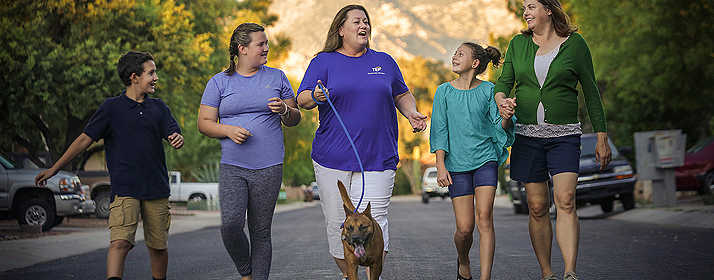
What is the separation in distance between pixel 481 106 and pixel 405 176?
211ft

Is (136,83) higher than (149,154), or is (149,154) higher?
(136,83)

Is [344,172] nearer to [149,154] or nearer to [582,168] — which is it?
[149,154]

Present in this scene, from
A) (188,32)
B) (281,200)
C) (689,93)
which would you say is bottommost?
(281,200)

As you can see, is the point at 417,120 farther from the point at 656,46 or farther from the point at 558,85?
the point at 656,46

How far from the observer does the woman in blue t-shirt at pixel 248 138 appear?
5793mm

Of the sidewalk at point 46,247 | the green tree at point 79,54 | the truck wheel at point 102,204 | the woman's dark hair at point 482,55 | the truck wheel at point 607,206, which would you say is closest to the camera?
the woman's dark hair at point 482,55

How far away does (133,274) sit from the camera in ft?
28.9

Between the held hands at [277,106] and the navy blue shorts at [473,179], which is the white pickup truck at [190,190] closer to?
the navy blue shorts at [473,179]

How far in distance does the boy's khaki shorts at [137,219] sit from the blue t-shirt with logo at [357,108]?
1180mm

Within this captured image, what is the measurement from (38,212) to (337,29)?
1304cm

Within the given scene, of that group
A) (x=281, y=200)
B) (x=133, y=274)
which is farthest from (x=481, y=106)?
(x=281, y=200)

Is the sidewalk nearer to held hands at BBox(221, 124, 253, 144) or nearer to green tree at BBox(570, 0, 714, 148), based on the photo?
held hands at BBox(221, 124, 253, 144)

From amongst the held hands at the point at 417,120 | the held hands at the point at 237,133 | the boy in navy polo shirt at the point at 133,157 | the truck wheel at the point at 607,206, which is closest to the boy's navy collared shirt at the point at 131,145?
the boy in navy polo shirt at the point at 133,157

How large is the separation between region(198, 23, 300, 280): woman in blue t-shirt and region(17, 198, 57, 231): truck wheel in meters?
12.3
